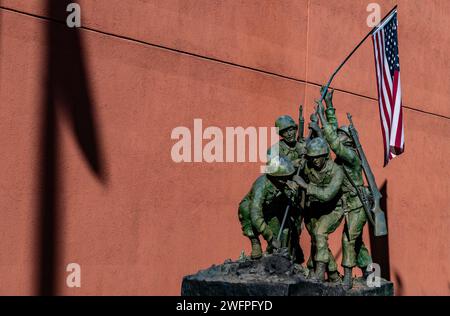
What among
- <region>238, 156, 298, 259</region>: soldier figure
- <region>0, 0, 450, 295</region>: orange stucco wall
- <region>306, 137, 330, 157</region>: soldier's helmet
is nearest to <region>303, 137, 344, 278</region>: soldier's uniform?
<region>306, 137, 330, 157</region>: soldier's helmet

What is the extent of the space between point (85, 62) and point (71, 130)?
86cm

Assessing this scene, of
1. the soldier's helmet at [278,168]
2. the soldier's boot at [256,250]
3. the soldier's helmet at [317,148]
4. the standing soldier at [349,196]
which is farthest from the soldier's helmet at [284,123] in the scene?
the soldier's boot at [256,250]

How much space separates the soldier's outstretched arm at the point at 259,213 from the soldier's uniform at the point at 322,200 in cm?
51

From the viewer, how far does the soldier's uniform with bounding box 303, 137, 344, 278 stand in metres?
8.26

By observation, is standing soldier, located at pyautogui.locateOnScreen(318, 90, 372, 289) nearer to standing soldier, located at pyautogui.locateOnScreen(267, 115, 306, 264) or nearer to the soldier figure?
standing soldier, located at pyautogui.locateOnScreen(267, 115, 306, 264)

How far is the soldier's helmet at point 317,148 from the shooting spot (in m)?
8.24

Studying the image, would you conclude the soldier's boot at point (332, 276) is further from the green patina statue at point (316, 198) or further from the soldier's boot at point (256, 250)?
the soldier's boot at point (256, 250)

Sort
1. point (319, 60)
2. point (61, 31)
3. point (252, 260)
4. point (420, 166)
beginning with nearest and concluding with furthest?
point (252, 260) → point (61, 31) → point (319, 60) → point (420, 166)

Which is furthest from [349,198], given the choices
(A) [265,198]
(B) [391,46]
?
(B) [391,46]

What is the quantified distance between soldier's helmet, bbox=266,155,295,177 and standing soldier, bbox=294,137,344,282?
0.14 meters

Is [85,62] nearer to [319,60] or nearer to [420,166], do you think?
[319,60]

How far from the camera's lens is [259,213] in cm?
823

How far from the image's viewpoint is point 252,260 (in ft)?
26.9
